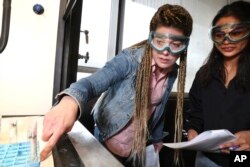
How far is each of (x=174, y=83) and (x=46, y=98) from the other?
1.05 meters

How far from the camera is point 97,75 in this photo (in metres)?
0.82

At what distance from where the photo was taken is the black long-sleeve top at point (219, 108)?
42.0 inches

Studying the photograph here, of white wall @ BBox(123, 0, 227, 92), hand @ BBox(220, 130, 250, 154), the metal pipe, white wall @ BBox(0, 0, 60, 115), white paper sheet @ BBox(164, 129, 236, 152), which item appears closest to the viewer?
the metal pipe

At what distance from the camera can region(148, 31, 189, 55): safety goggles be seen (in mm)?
1002

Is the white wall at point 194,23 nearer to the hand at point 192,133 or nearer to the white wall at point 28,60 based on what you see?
the white wall at point 28,60

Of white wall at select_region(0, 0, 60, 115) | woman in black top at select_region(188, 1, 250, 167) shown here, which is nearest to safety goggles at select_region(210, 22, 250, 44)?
woman in black top at select_region(188, 1, 250, 167)

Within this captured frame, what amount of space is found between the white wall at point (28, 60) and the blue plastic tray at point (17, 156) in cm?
122

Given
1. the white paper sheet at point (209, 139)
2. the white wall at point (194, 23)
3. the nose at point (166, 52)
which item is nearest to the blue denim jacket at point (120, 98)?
the nose at point (166, 52)

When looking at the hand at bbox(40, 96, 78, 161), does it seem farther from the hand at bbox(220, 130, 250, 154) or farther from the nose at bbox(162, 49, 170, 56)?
the hand at bbox(220, 130, 250, 154)

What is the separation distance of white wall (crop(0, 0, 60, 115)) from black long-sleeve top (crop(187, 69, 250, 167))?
1.12 metres

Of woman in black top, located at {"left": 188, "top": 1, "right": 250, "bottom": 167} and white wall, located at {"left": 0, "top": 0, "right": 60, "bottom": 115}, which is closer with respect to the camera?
woman in black top, located at {"left": 188, "top": 1, "right": 250, "bottom": 167}

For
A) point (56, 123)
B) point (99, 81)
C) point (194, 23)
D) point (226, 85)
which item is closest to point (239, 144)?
point (226, 85)

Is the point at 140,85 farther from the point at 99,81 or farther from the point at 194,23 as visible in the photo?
the point at 194,23

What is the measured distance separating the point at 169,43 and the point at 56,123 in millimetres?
637
